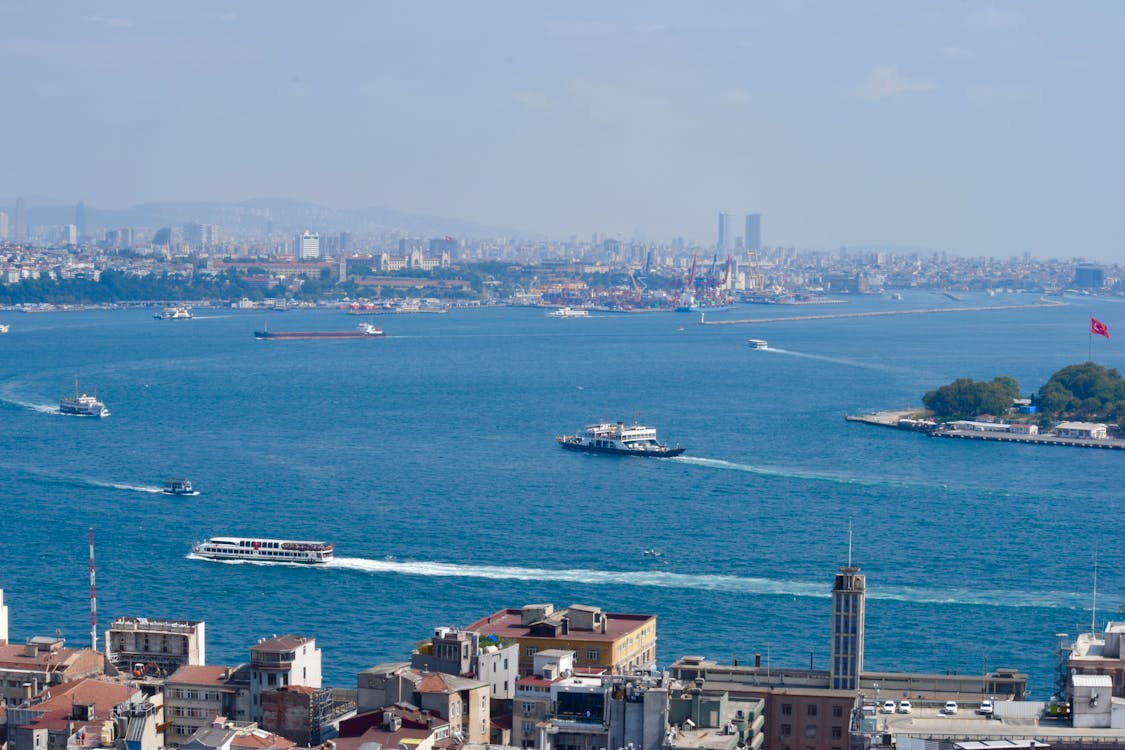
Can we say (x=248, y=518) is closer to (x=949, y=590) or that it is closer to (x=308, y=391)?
(x=949, y=590)

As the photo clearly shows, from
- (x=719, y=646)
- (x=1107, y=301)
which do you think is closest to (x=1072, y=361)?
(x=719, y=646)

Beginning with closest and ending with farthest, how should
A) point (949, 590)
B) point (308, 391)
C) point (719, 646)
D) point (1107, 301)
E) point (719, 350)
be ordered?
point (719, 646)
point (949, 590)
point (308, 391)
point (719, 350)
point (1107, 301)

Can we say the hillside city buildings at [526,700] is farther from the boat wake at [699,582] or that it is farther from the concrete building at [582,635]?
the boat wake at [699,582]

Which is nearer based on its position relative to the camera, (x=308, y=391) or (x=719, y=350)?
(x=308, y=391)

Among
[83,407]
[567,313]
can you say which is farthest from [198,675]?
[567,313]

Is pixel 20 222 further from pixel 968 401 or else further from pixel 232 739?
pixel 232 739

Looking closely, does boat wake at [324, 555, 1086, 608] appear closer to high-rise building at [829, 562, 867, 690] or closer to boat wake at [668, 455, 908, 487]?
high-rise building at [829, 562, 867, 690]
